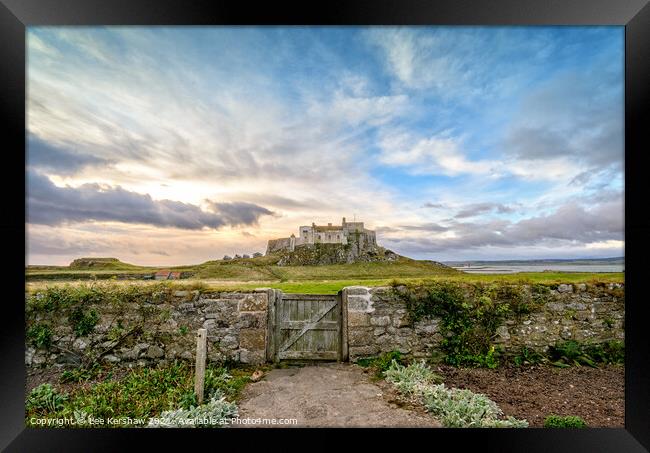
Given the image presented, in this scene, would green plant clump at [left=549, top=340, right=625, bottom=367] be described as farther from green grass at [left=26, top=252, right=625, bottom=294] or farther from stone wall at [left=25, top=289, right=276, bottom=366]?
stone wall at [left=25, top=289, right=276, bottom=366]

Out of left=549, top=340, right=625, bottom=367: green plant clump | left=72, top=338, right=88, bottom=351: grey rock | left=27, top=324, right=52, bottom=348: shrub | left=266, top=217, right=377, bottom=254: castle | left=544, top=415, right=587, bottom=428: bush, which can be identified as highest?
left=266, top=217, right=377, bottom=254: castle

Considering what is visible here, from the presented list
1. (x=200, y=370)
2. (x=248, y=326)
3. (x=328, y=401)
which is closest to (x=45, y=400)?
(x=200, y=370)

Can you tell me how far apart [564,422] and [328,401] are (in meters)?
2.60

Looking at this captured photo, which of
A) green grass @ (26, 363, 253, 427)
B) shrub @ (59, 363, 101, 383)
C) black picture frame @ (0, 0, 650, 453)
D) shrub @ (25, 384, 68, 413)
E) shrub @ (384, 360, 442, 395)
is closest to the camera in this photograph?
black picture frame @ (0, 0, 650, 453)

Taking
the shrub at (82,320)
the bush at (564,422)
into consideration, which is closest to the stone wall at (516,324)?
the bush at (564,422)

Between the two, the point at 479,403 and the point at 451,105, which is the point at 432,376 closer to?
the point at 479,403

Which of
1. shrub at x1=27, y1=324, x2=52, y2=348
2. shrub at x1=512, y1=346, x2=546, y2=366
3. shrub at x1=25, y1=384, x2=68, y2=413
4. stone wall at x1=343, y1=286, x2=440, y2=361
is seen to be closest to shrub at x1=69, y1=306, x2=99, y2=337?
shrub at x1=27, y1=324, x2=52, y2=348

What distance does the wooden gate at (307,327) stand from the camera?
13.9ft

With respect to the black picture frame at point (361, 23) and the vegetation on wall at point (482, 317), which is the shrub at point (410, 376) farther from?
the black picture frame at point (361, 23)

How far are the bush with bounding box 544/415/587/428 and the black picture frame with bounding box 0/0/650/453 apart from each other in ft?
0.83

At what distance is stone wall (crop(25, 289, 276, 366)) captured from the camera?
387 centimetres

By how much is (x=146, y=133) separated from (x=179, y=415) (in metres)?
3.80

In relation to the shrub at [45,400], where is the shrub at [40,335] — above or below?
above

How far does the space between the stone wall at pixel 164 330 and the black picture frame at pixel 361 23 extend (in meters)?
1.44
